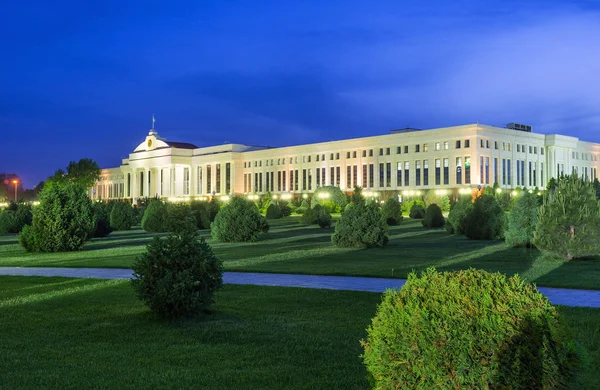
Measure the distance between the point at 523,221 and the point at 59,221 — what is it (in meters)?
17.8

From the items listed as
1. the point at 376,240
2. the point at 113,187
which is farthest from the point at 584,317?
the point at 113,187

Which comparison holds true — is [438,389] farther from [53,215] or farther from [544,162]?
[544,162]

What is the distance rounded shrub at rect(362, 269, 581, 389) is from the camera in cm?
404

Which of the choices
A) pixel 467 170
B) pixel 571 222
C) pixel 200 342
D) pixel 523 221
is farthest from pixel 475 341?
pixel 467 170

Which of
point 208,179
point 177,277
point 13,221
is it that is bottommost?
point 177,277

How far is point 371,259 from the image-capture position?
62.0ft

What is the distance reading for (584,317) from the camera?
29.8ft

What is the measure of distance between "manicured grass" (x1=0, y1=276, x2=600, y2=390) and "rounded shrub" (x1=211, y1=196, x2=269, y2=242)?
50.9 feet

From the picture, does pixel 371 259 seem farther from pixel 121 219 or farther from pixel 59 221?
pixel 121 219

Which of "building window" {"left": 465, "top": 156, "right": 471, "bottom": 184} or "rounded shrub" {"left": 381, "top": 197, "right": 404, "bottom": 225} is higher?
"building window" {"left": 465, "top": 156, "right": 471, "bottom": 184}

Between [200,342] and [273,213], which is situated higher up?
[273,213]

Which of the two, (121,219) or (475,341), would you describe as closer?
(475,341)

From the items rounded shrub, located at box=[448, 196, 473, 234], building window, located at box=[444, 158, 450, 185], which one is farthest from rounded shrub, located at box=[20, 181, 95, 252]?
building window, located at box=[444, 158, 450, 185]

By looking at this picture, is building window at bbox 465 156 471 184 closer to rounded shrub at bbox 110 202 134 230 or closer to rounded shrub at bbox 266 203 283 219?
rounded shrub at bbox 266 203 283 219
